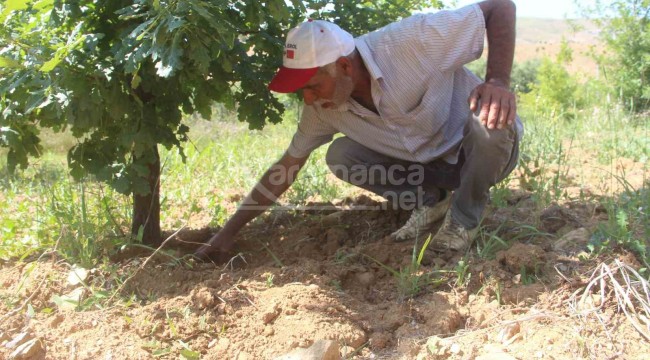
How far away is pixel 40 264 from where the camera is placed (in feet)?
9.09

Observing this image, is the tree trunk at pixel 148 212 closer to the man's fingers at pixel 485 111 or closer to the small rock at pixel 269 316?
the small rock at pixel 269 316

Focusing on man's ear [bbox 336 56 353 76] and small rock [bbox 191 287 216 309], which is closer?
small rock [bbox 191 287 216 309]

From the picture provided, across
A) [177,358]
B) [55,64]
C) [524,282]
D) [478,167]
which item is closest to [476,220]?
[478,167]

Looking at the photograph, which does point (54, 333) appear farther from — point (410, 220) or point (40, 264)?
point (410, 220)

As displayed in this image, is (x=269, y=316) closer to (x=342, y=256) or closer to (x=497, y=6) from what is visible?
(x=342, y=256)

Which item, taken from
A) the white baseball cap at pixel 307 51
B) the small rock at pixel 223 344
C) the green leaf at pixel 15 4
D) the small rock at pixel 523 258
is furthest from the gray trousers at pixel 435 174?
the green leaf at pixel 15 4

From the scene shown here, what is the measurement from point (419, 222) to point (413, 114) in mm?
527

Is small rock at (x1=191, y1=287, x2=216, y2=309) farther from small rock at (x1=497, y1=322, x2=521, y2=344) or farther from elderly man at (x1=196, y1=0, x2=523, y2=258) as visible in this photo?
small rock at (x1=497, y1=322, x2=521, y2=344)

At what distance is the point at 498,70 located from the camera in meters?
2.67

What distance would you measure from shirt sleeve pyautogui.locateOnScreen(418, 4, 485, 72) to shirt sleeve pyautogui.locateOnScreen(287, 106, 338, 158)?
1.99 ft

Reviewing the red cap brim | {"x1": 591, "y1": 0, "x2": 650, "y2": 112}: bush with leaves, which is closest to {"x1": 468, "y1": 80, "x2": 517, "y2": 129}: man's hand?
the red cap brim

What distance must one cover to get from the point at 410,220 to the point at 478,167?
1.56ft

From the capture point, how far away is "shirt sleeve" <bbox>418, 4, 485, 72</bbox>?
271cm

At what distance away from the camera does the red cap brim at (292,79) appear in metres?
2.70
